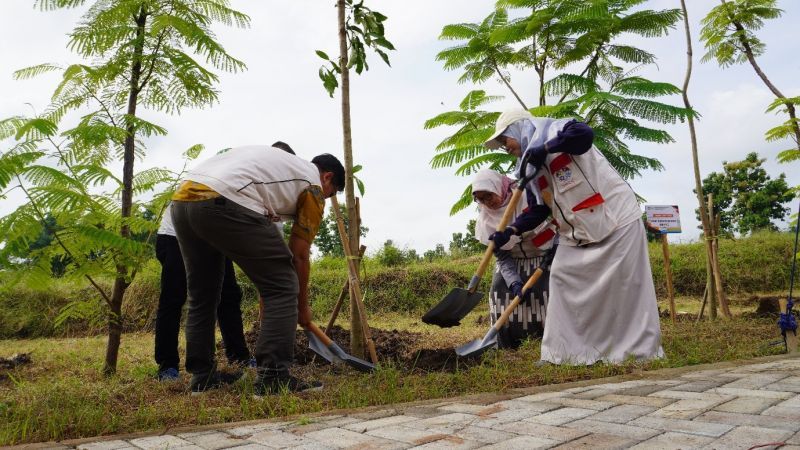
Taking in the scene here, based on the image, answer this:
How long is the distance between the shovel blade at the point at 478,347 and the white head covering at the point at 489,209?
36.1 inches

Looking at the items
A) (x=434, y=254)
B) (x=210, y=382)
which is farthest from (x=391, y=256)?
(x=210, y=382)

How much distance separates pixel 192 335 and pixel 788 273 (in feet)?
34.8

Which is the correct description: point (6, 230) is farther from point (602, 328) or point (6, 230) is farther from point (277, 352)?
point (602, 328)

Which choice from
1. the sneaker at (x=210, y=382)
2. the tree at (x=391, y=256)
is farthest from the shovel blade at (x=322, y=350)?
the tree at (x=391, y=256)

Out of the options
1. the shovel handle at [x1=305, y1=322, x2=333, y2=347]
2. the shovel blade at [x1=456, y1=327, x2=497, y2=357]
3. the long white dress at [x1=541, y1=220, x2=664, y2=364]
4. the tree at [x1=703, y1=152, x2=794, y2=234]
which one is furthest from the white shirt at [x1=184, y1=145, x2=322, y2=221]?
the tree at [x1=703, y1=152, x2=794, y2=234]

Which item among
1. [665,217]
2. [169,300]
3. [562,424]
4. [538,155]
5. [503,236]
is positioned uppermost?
[538,155]

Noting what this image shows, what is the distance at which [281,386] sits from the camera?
132 inches

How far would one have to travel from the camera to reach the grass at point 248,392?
2818 millimetres

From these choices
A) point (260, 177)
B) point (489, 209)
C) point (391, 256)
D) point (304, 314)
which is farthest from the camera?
point (391, 256)

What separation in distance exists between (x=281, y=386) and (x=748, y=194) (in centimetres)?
3363

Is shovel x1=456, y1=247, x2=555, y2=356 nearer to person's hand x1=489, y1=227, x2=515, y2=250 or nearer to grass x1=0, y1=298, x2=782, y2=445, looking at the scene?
grass x1=0, y1=298, x2=782, y2=445

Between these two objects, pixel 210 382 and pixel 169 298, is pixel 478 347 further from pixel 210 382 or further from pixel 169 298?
pixel 169 298

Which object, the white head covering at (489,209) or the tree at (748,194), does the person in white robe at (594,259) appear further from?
the tree at (748,194)

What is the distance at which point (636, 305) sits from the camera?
14.3 feet
